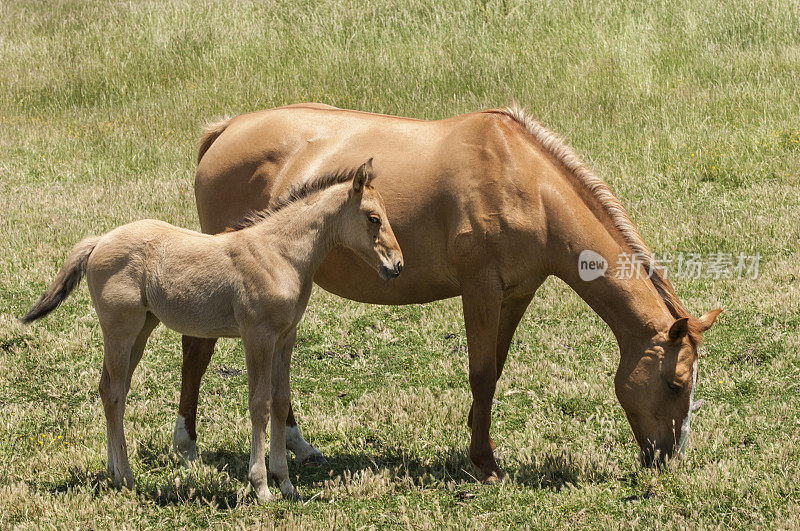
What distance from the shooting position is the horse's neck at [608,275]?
19.8ft

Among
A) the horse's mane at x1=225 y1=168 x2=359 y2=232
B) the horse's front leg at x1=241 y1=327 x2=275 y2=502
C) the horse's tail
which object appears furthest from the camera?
the horse's tail

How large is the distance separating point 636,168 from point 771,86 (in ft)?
11.6

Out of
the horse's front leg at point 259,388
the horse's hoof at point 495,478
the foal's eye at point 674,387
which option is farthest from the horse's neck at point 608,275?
the horse's front leg at point 259,388

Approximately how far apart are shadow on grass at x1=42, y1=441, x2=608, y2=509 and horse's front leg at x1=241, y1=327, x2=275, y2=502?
133mm

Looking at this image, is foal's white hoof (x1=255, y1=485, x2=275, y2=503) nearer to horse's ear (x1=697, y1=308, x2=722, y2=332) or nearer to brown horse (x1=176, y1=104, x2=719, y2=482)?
brown horse (x1=176, y1=104, x2=719, y2=482)

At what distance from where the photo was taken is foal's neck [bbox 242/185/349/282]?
223 inches

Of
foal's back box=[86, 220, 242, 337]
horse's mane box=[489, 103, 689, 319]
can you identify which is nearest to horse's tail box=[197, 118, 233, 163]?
foal's back box=[86, 220, 242, 337]

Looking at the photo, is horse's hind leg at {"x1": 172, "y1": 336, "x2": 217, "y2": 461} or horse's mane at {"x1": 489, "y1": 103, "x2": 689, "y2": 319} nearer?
horse's mane at {"x1": 489, "y1": 103, "x2": 689, "y2": 319}

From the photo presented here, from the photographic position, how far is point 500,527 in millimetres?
5441

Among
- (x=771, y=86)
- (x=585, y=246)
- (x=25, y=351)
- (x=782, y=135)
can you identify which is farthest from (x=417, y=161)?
(x=771, y=86)

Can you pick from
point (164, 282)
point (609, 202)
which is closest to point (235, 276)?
point (164, 282)

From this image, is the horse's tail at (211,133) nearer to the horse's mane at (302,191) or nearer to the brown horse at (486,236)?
the brown horse at (486,236)

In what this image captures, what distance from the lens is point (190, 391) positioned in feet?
22.5

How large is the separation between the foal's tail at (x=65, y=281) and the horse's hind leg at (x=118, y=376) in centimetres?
36
